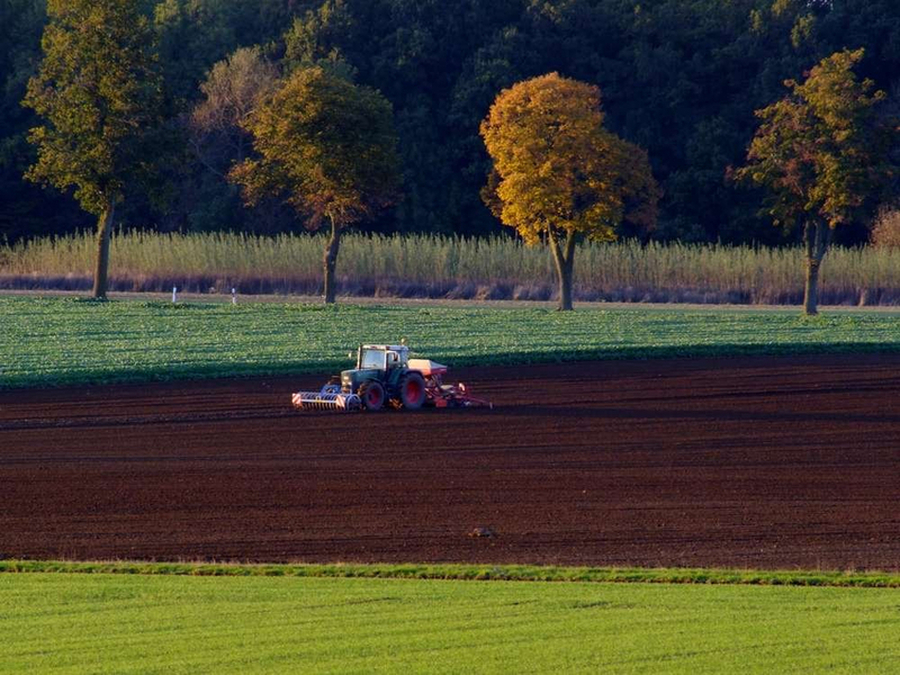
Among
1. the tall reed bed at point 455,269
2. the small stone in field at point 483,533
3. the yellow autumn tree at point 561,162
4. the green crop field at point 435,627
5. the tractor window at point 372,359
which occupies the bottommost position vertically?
the small stone in field at point 483,533

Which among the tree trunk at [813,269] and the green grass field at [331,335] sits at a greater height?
the tree trunk at [813,269]

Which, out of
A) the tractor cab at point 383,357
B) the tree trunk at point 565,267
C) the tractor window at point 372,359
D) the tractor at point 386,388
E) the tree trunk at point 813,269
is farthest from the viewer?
the tree trunk at point 565,267

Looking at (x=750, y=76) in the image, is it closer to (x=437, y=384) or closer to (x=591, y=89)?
(x=591, y=89)

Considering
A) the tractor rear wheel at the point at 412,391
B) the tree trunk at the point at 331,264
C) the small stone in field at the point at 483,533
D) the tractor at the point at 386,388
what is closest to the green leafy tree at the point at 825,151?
the tree trunk at the point at 331,264

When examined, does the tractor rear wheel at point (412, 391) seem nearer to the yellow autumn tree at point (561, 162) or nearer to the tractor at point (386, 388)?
the tractor at point (386, 388)

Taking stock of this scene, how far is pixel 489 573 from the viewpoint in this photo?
1281 centimetres

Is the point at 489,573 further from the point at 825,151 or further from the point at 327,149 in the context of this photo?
the point at 327,149

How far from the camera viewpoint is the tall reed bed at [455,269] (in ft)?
194

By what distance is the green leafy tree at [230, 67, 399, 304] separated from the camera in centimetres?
5144

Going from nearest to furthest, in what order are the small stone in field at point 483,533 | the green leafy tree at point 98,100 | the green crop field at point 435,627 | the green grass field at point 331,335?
the green crop field at point 435,627 → the small stone in field at point 483,533 → the green grass field at point 331,335 → the green leafy tree at point 98,100

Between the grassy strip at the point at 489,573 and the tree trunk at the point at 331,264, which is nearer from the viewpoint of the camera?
the grassy strip at the point at 489,573

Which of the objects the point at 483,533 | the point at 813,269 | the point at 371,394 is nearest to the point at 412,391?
the point at 371,394

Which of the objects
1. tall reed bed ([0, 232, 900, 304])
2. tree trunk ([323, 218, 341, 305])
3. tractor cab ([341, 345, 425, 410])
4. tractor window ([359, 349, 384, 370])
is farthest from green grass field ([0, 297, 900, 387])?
tall reed bed ([0, 232, 900, 304])

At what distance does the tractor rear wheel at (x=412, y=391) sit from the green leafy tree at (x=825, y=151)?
26662 millimetres
